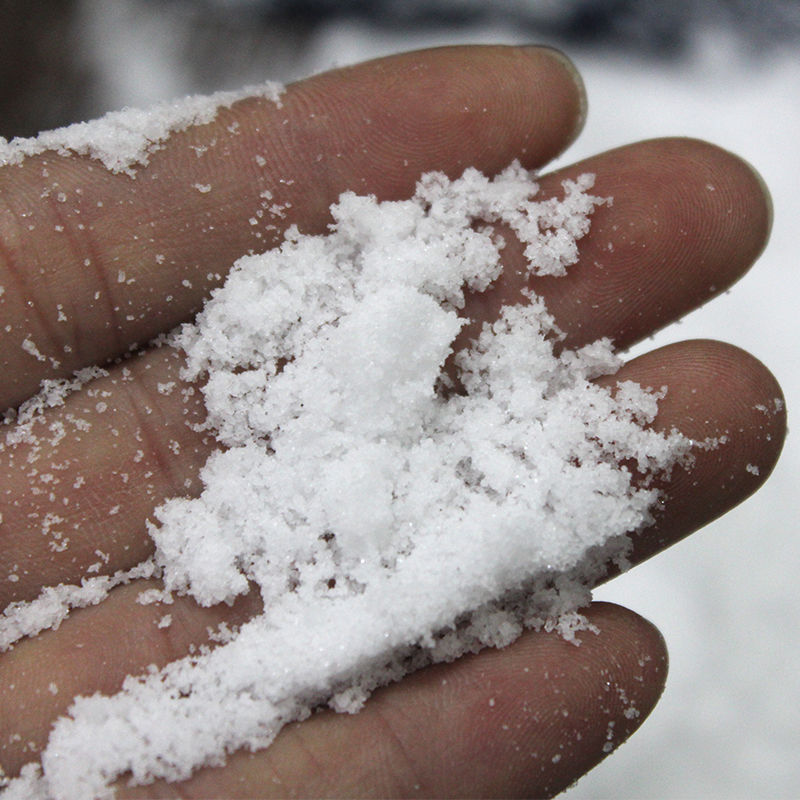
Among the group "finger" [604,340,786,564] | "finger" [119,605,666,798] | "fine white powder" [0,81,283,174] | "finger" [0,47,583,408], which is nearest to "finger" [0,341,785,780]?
"finger" [604,340,786,564]

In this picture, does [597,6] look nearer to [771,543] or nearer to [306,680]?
[771,543]

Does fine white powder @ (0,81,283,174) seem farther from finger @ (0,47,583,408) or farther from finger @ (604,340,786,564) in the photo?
finger @ (604,340,786,564)

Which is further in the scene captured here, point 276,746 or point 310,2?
point 310,2

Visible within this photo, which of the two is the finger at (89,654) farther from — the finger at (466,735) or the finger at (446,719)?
the finger at (466,735)

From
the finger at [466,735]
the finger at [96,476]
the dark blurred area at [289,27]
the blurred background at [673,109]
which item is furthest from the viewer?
the dark blurred area at [289,27]

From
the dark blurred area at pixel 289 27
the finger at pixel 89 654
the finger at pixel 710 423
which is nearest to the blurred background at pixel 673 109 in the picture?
the dark blurred area at pixel 289 27

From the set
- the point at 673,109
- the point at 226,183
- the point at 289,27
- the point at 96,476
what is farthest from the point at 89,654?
the point at 673,109

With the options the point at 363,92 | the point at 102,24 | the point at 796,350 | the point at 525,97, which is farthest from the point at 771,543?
the point at 102,24

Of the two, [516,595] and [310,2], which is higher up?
[310,2]
